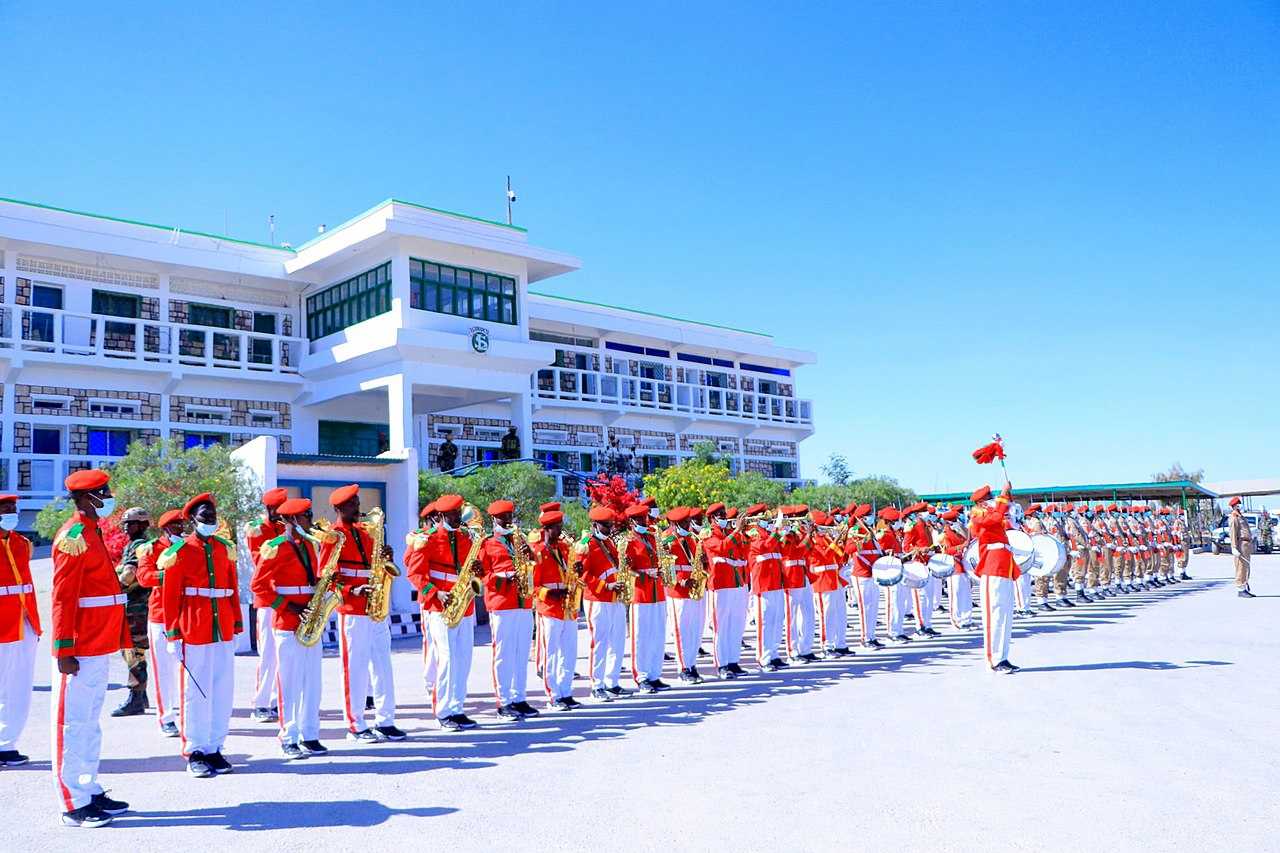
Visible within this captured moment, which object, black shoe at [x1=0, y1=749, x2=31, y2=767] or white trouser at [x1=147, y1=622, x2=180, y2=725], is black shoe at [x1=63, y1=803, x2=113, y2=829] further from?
white trouser at [x1=147, y1=622, x2=180, y2=725]

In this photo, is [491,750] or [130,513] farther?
[130,513]

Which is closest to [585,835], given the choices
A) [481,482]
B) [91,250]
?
[481,482]

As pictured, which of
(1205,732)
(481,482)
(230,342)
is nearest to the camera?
(1205,732)

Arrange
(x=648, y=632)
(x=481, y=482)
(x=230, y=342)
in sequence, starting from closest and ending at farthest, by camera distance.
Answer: (x=648, y=632) < (x=481, y=482) < (x=230, y=342)

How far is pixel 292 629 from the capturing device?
737 centimetres

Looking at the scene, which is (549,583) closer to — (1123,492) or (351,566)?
(351,566)

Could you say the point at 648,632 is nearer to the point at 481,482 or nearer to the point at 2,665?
the point at 2,665

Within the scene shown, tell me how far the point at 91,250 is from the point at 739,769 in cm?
2024

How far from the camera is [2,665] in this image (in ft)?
24.0

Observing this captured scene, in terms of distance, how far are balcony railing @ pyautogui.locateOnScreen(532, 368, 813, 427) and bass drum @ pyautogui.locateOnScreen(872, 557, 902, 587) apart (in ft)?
55.0

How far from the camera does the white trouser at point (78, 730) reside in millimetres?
5727

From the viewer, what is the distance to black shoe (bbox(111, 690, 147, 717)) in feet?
31.1

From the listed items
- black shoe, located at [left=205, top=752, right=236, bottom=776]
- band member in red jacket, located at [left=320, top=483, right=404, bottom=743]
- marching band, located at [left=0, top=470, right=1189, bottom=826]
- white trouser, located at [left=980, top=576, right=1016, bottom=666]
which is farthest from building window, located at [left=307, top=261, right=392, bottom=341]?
black shoe, located at [left=205, top=752, right=236, bottom=776]

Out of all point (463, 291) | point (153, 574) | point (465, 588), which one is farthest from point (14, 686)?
point (463, 291)
